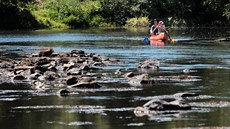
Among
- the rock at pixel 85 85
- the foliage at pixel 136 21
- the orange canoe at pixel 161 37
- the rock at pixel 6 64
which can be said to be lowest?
the foliage at pixel 136 21

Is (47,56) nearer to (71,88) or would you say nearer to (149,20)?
(71,88)

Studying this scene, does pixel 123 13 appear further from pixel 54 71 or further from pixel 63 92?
pixel 63 92

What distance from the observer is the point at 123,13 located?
346ft

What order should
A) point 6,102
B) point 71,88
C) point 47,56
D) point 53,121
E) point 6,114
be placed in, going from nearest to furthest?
1. point 53,121
2. point 6,114
3. point 6,102
4. point 71,88
5. point 47,56

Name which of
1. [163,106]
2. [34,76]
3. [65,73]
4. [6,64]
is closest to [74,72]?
[65,73]

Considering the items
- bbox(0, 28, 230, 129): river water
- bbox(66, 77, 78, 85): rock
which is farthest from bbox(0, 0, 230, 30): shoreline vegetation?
bbox(66, 77, 78, 85): rock

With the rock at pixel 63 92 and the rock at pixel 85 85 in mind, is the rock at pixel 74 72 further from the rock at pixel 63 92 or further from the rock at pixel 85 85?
the rock at pixel 63 92

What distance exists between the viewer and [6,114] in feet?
59.0

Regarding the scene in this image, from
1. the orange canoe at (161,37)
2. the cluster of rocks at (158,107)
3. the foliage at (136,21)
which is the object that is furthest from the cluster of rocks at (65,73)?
the foliage at (136,21)

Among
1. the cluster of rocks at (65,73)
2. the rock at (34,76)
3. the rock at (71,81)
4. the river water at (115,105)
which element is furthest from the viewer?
the rock at (34,76)

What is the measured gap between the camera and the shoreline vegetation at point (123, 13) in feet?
330

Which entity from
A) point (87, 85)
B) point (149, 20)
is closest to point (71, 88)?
point (87, 85)

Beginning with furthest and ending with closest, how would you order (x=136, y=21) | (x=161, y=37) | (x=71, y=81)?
(x=136, y=21) < (x=161, y=37) < (x=71, y=81)

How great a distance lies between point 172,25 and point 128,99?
85.2 meters
